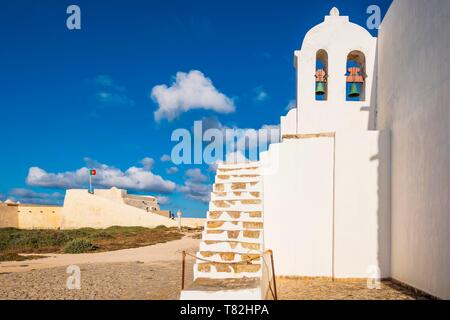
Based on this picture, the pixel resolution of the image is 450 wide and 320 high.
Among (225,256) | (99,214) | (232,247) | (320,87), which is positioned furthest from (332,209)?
(99,214)

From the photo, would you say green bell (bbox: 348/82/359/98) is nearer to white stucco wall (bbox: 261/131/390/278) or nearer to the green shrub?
white stucco wall (bbox: 261/131/390/278)

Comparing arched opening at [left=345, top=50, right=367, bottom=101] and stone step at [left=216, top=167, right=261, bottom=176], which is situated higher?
arched opening at [left=345, top=50, right=367, bottom=101]

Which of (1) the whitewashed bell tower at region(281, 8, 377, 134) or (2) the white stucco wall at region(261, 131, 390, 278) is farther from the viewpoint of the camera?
(1) the whitewashed bell tower at region(281, 8, 377, 134)

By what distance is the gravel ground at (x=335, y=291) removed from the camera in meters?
6.20

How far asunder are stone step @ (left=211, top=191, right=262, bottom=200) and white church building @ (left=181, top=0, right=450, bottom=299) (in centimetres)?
3

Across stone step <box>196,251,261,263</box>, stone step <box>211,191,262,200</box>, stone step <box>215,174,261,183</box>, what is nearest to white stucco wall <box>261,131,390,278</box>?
stone step <box>211,191,262,200</box>

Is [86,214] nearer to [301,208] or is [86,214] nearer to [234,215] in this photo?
[234,215]

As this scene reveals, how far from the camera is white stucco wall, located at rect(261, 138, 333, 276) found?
7691 mm

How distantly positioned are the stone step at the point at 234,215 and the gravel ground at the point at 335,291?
1457 mm

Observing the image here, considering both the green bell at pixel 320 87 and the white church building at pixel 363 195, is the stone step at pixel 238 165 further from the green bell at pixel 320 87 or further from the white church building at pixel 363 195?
the green bell at pixel 320 87

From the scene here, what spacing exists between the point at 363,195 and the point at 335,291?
222cm

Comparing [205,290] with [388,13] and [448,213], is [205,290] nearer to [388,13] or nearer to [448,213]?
[448,213]

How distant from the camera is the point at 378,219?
766 centimetres
